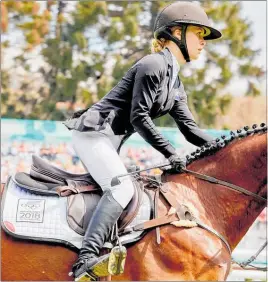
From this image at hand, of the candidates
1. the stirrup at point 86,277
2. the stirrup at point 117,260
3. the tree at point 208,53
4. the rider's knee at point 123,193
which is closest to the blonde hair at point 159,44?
the rider's knee at point 123,193

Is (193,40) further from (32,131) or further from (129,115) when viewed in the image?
(32,131)

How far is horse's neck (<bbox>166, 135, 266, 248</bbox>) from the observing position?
5.14 m

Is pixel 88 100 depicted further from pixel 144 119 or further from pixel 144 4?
pixel 144 119

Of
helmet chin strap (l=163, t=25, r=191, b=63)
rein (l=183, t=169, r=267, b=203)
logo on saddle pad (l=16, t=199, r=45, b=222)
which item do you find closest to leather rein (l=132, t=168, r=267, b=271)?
rein (l=183, t=169, r=267, b=203)

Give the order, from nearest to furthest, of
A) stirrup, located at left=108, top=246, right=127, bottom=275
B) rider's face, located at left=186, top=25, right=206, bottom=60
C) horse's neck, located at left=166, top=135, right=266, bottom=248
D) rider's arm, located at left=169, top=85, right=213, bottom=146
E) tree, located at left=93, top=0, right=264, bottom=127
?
stirrup, located at left=108, top=246, right=127, bottom=275 < horse's neck, located at left=166, top=135, right=266, bottom=248 < rider's face, located at left=186, top=25, right=206, bottom=60 < rider's arm, located at left=169, top=85, right=213, bottom=146 < tree, located at left=93, top=0, right=264, bottom=127

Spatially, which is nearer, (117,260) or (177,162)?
(117,260)

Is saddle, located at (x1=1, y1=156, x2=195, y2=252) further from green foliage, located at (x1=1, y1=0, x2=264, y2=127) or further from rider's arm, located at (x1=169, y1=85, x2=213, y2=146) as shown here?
green foliage, located at (x1=1, y1=0, x2=264, y2=127)

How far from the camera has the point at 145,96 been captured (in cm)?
493

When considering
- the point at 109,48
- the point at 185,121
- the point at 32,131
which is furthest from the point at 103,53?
the point at 185,121

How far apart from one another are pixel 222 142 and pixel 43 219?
1.49 meters

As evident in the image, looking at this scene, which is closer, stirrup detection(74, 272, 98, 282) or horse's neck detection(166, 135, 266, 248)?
stirrup detection(74, 272, 98, 282)

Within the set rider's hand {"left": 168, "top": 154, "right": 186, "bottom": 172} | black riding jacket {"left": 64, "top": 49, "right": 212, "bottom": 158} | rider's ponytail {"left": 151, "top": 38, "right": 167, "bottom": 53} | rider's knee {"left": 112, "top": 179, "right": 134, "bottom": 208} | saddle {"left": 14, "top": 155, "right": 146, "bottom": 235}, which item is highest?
rider's ponytail {"left": 151, "top": 38, "right": 167, "bottom": 53}

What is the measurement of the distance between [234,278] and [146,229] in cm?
318

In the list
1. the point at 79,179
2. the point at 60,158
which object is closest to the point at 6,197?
the point at 79,179
